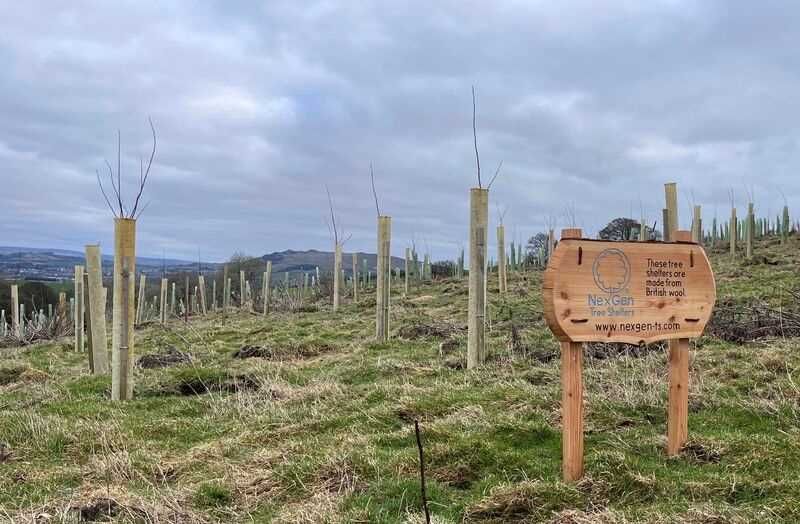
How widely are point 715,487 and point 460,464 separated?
155cm

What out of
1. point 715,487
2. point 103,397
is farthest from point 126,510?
point 103,397

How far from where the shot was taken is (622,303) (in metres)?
4.19

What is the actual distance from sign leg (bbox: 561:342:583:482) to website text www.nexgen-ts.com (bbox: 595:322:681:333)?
21 centimetres

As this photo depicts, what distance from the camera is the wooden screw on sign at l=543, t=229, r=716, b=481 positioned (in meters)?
3.97

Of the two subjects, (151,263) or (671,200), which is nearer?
(671,200)

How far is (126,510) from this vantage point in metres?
3.75

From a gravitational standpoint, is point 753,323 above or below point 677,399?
above

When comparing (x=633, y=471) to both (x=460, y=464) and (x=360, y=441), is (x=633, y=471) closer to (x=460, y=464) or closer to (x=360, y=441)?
(x=460, y=464)

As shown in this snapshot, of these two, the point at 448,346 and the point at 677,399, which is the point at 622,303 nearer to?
the point at 677,399

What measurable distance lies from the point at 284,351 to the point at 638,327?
717 centimetres

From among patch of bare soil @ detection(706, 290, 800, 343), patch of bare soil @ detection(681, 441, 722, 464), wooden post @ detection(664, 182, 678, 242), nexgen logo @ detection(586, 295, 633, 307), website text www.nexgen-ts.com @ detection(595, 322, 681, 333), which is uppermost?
wooden post @ detection(664, 182, 678, 242)

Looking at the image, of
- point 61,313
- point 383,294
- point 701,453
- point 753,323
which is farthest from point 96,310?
point 61,313

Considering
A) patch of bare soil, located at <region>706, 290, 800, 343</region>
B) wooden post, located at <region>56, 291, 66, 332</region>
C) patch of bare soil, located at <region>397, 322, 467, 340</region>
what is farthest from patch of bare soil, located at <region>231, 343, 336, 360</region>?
wooden post, located at <region>56, 291, 66, 332</region>

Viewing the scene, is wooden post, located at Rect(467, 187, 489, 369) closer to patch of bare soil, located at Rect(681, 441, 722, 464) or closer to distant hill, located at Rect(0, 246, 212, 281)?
patch of bare soil, located at Rect(681, 441, 722, 464)
